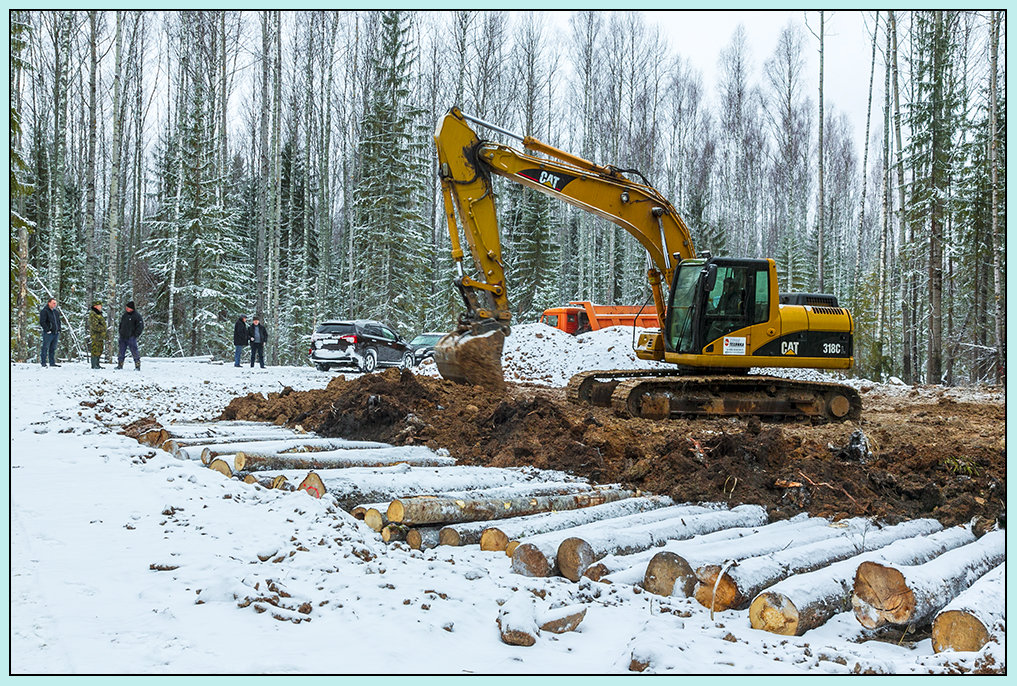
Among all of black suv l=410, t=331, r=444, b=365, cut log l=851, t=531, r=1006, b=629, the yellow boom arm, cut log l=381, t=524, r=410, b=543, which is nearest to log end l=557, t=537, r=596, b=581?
cut log l=381, t=524, r=410, b=543

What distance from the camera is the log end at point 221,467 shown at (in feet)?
25.4

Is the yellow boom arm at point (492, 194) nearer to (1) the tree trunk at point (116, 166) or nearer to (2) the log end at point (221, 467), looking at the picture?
(2) the log end at point (221, 467)

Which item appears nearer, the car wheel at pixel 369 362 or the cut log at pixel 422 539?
the cut log at pixel 422 539

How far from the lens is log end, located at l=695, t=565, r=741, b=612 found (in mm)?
4652

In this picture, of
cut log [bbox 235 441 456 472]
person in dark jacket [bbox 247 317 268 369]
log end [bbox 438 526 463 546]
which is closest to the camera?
log end [bbox 438 526 463 546]

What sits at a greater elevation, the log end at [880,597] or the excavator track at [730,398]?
the excavator track at [730,398]

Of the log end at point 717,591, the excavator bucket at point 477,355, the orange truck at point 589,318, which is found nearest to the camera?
the log end at point 717,591

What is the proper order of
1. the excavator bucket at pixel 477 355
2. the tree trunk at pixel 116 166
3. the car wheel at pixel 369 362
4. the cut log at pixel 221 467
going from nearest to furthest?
the cut log at pixel 221 467 < the excavator bucket at pixel 477 355 < the tree trunk at pixel 116 166 < the car wheel at pixel 369 362

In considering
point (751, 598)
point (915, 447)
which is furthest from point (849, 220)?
point (751, 598)

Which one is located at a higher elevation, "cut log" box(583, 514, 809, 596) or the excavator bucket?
the excavator bucket

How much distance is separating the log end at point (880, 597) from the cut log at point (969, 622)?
0.59 feet

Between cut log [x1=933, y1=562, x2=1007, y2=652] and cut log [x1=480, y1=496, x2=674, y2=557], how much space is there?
108 inches

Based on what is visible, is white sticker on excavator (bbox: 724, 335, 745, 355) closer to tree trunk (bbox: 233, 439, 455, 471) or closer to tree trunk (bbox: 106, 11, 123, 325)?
tree trunk (bbox: 233, 439, 455, 471)

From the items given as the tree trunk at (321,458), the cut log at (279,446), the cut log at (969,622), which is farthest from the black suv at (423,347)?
the cut log at (969,622)
